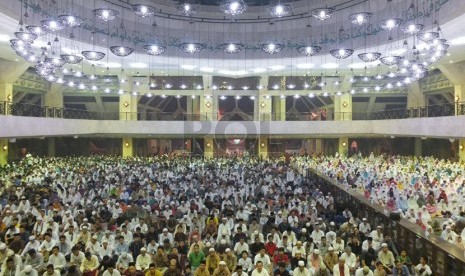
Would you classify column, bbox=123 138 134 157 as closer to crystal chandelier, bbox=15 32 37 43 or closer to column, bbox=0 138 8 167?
column, bbox=0 138 8 167

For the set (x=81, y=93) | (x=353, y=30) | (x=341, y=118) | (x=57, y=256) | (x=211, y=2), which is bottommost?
(x=57, y=256)

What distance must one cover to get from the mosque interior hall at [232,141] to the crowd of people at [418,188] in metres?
0.10

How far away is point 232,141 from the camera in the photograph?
3266 cm

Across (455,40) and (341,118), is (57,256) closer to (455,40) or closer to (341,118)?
(455,40)

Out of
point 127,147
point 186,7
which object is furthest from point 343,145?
point 186,7

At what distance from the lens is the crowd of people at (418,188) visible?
1075cm

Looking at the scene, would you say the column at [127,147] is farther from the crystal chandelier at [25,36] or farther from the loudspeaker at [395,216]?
the loudspeaker at [395,216]

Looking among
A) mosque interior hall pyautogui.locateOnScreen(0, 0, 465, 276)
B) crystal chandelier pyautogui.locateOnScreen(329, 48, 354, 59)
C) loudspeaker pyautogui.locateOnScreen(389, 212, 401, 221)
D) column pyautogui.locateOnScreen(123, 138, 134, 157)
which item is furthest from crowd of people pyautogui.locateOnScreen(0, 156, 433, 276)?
column pyautogui.locateOnScreen(123, 138, 134, 157)

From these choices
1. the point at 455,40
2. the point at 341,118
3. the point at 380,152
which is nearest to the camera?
the point at 455,40

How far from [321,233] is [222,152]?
21.7 metres

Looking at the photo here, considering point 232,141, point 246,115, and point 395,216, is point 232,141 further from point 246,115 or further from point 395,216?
point 395,216

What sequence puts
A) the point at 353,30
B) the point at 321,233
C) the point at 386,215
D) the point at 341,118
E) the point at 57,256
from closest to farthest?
the point at 57,256 → the point at 321,233 → the point at 386,215 → the point at 353,30 → the point at 341,118

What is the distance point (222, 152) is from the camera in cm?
3161

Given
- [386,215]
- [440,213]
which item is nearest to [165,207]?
[386,215]
